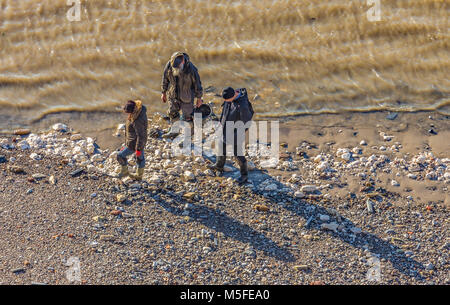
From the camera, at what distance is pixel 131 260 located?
8164mm

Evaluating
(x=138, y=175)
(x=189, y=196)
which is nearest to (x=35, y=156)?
(x=138, y=175)

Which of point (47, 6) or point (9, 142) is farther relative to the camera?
point (47, 6)

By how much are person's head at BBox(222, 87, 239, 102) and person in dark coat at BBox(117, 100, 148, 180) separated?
128cm

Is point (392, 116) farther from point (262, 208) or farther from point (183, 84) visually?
point (183, 84)

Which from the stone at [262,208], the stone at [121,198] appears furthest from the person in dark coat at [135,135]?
the stone at [262,208]

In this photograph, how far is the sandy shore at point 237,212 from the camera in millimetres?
8078

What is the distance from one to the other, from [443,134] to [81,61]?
314 inches

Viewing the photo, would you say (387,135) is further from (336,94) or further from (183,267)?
(183,267)

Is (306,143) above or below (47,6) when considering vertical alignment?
below

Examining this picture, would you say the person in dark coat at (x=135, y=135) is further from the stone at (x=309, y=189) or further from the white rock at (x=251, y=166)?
the stone at (x=309, y=189)

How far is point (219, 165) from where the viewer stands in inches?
392

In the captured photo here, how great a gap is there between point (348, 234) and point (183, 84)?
3781 millimetres

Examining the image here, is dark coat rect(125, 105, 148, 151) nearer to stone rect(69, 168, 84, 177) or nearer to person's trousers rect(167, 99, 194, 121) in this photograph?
stone rect(69, 168, 84, 177)

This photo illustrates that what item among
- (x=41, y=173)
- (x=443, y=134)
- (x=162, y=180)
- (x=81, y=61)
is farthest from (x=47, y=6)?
(x=443, y=134)
